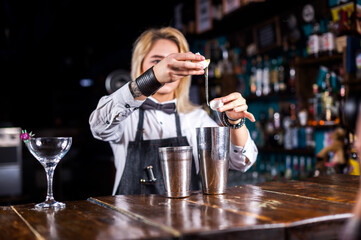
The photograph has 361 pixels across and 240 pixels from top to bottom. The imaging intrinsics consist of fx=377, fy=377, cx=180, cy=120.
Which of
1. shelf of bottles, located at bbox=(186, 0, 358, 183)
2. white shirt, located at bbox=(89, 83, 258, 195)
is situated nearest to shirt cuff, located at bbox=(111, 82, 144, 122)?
white shirt, located at bbox=(89, 83, 258, 195)

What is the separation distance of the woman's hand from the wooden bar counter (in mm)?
442

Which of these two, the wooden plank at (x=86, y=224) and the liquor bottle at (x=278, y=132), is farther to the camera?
the liquor bottle at (x=278, y=132)

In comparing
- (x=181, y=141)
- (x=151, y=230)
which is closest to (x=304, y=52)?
(x=181, y=141)

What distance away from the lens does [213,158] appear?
136cm

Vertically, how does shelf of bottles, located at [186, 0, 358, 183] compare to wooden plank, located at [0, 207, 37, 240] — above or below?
above

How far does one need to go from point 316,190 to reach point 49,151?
3.20 feet

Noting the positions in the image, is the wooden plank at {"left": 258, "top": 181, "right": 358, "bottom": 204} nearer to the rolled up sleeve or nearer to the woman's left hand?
the woman's left hand

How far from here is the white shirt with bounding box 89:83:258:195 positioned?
1.63 m

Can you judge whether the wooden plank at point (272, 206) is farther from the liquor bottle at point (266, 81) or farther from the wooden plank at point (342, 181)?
the liquor bottle at point (266, 81)

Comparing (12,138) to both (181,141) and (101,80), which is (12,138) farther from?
(181,141)

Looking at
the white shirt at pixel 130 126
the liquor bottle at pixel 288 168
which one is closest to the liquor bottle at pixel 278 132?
the liquor bottle at pixel 288 168

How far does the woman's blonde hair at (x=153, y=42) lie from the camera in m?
2.10

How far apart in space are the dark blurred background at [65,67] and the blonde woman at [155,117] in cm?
51

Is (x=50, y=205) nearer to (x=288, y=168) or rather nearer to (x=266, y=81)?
(x=266, y=81)
